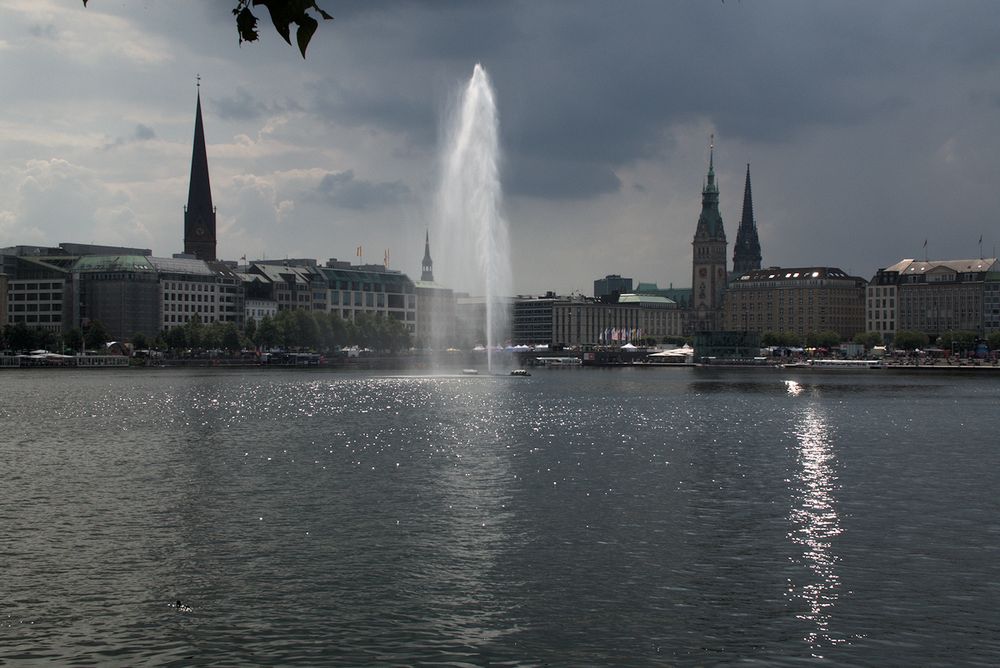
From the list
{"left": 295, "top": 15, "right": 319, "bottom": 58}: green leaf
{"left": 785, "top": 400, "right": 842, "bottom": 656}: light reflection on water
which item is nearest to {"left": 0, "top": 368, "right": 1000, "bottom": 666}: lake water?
{"left": 785, "top": 400, "right": 842, "bottom": 656}: light reflection on water

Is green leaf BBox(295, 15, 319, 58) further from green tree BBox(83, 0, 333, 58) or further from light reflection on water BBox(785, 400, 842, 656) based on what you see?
light reflection on water BBox(785, 400, 842, 656)

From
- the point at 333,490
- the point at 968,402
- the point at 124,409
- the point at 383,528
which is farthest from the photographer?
the point at 968,402

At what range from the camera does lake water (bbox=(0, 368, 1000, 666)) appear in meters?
22.0

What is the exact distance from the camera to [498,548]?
98.3ft

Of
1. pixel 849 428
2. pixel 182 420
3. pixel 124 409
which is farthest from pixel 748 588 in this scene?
pixel 124 409

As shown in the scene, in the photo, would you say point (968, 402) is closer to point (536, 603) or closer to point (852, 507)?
point (852, 507)

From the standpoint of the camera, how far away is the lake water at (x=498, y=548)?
72.3ft

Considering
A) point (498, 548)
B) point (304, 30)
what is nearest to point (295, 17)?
point (304, 30)

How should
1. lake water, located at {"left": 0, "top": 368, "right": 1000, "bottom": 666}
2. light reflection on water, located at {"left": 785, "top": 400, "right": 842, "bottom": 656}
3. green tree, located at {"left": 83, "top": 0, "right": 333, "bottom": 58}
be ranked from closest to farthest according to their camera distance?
1. green tree, located at {"left": 83, "top": 0, "right": 333, "bottom": 58}
2. lake water, located at {"left": 0, "top": 368, "right": 1000, "bottom": 666}
3. light reflection on water, located at {"left": 785, "top": 400, "right": 842, "bottom": 656}

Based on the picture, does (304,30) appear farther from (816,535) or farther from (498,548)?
(816,535)

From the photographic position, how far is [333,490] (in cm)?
4025

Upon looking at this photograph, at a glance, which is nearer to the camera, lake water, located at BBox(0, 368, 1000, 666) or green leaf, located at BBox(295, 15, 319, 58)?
green leaf, located at BBox(295, 15, 319, 58)

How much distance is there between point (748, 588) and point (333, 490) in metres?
18.1

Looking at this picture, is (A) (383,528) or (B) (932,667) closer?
(B) (932,667)
